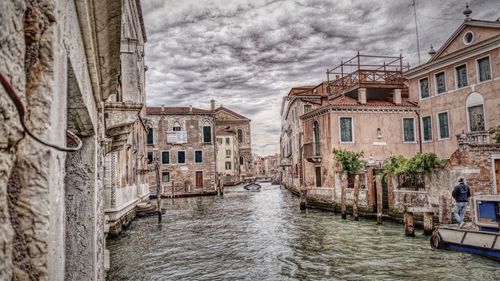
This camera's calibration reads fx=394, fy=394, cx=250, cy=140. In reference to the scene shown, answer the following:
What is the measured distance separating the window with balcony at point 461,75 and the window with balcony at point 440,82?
0.76 meters

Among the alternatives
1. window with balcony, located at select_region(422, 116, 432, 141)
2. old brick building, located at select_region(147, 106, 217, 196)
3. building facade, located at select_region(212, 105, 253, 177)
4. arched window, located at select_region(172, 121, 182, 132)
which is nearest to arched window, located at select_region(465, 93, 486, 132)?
window with balcony, located at select_region(422, 116, 432, 141)

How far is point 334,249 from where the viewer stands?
10.3 metres

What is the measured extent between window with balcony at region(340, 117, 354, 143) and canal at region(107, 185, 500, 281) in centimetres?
658

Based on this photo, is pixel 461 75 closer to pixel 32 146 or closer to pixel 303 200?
pixel 303 200

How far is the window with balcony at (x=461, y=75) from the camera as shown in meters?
16.8

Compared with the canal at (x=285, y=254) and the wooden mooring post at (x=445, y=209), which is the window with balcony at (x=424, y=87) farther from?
the wooden mooring post at (x=445, y=209)

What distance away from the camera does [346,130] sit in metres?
20.9

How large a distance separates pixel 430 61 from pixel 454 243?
11.3 metres

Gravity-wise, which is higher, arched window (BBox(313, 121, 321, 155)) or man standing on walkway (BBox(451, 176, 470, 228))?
arched window (BBox(313, 121, 321, 155))

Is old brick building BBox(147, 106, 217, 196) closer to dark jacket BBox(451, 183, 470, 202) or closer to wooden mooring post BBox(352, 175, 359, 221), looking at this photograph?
wooden mooring post BBox(352, 175, 359, 221)

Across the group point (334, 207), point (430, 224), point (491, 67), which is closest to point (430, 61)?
point (491, 67)

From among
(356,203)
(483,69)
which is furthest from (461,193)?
(483,69)

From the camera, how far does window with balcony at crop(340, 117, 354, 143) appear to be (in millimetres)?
20828

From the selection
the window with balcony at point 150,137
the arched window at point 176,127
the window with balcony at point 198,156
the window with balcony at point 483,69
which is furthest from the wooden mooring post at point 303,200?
the window with balcony at point 150,137
